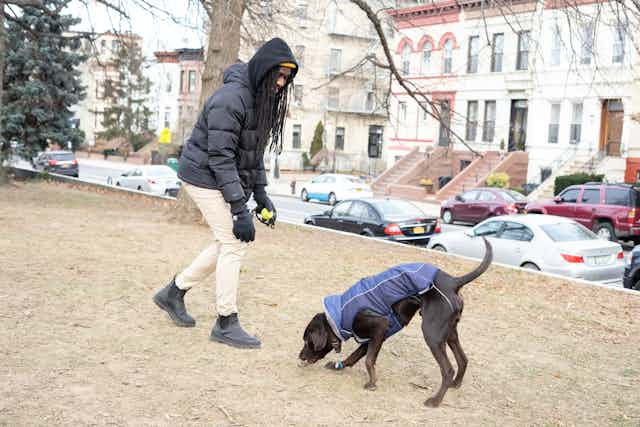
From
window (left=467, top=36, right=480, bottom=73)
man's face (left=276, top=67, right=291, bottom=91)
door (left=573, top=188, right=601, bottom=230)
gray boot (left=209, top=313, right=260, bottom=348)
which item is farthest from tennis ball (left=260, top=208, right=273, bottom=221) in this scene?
window (left=467, top=36, right=480, bottom=73)

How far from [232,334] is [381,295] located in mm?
1413

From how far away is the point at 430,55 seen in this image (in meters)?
44.7

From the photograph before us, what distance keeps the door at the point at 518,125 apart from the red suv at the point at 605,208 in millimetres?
16877

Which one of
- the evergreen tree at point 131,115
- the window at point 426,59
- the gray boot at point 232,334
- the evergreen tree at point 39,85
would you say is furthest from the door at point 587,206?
the evergreen tree at point 131,115

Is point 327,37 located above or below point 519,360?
above

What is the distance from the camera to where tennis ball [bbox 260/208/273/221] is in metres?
6.03

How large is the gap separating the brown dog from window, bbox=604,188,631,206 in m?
17.5

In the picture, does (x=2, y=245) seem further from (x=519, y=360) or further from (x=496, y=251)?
(x=496, y=251)

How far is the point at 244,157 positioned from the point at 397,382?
2103 mm

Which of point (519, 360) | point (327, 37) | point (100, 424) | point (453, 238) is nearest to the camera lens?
point (100, 424)

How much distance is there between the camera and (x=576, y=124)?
3647 cm

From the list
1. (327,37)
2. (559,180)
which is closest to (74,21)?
(559,180)

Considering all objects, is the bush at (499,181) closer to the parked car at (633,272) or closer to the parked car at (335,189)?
the parked car at (335,189)

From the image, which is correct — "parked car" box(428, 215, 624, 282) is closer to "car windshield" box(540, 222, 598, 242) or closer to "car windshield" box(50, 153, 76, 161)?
"car windshield" box(540, 222, 598, 242)
